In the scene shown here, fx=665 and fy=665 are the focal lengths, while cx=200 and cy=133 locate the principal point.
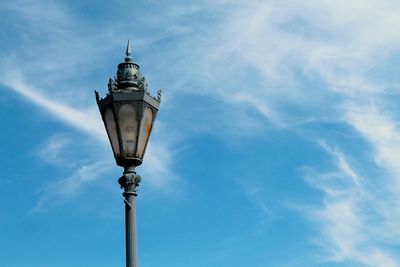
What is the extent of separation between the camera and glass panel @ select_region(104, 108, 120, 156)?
8.30 meters

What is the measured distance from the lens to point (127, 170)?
8.40 m

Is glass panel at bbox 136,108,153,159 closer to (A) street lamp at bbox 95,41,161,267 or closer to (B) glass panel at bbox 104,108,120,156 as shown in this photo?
(A) street lamp at bbox 95,41,161,267

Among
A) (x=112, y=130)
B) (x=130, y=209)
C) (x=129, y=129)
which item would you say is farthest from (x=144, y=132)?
(x=130, y=209)

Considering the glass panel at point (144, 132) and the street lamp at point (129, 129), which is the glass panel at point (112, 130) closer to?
the street lamp at point (129, 129)

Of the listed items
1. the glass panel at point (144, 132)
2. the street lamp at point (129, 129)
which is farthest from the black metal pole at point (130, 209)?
the glass panel at point (144, 132)

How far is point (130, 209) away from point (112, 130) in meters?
1.02

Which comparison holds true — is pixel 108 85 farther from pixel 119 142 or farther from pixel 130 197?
pixel 130 197

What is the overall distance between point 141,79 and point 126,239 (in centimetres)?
215

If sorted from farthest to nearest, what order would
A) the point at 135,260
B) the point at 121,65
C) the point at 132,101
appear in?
the point at 121,65
the point at 132,101
the point at 135,260

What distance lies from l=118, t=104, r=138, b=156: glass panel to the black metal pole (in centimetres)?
27

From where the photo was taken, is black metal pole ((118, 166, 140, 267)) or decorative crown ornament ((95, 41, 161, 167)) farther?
decorative crown ornament ((95, 41, 161, 167))

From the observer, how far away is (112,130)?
27.4 ft

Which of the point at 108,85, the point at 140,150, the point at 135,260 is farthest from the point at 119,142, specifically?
the point at 135,260

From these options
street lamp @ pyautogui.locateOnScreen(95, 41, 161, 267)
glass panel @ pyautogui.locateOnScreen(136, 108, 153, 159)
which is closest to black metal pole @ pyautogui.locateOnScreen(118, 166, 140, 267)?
street lamp @ pyautogui.locateOnScreen(95, 41, 161, 267)
